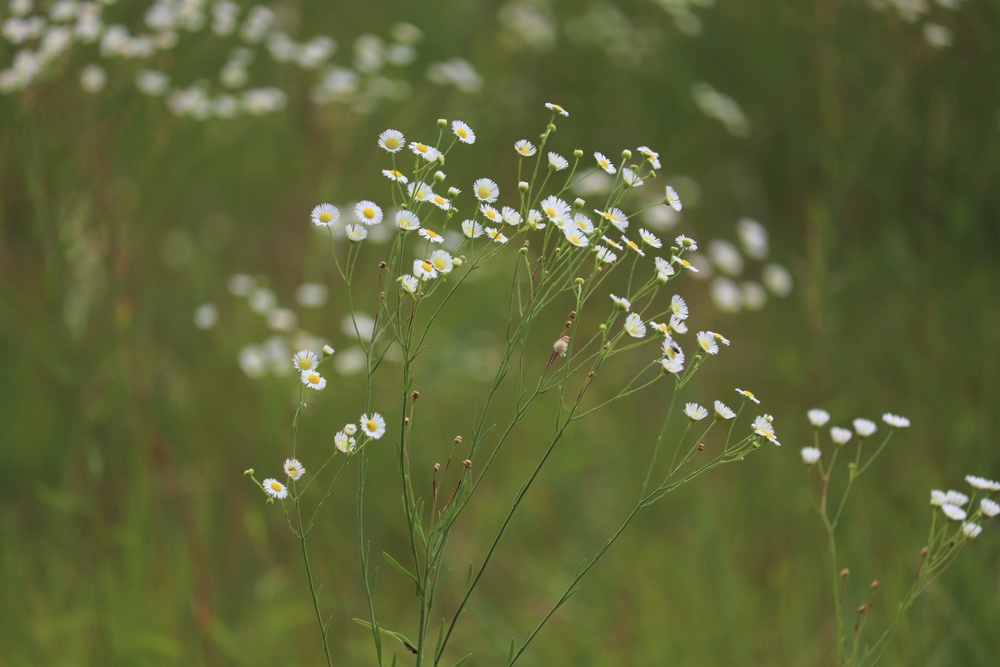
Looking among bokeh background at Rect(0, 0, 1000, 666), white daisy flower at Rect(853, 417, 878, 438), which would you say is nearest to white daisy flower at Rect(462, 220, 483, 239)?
white daisy flower at Rect(853, 417, 878, 438)

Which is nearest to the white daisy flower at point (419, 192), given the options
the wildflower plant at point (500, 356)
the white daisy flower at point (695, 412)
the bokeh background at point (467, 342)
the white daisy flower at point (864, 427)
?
the wildflower plant at point (500, 356)

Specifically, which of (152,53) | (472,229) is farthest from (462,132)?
(152,53)

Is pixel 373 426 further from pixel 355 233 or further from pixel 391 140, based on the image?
pixel 391 140

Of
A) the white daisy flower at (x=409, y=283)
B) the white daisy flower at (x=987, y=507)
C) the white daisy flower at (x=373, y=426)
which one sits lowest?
the white daisy flower at (x=987, y=507)

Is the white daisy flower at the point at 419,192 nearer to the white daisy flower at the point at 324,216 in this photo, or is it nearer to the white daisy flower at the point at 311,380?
the white daisy flower at the point at 324,216

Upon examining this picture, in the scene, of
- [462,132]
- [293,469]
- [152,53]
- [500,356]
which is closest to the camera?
[293,469]

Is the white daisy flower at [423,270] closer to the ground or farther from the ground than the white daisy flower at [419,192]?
closer to the ground
